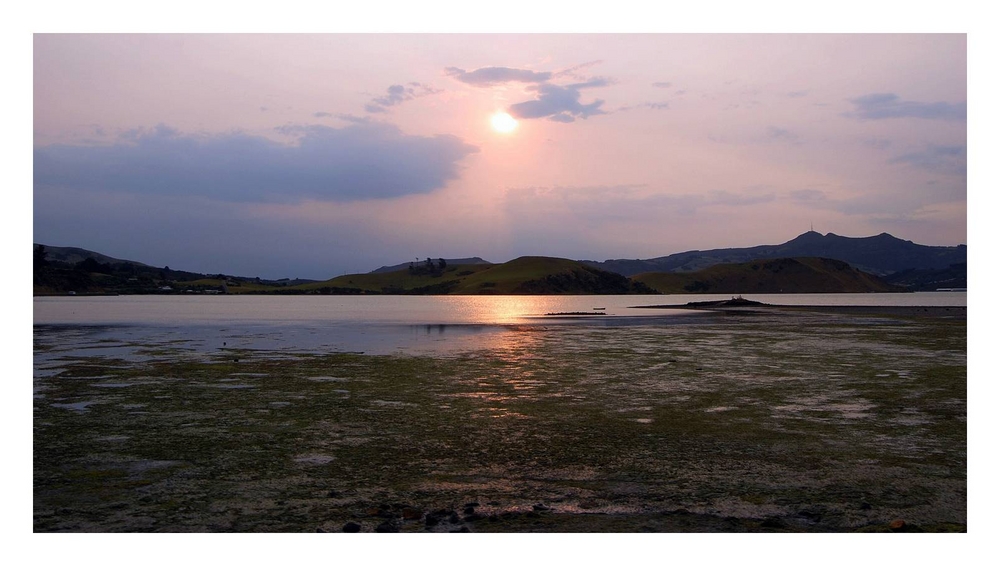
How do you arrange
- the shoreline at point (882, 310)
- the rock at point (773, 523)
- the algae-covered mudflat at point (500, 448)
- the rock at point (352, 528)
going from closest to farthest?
1. the rock at point (352, 528)
2. the rock at point (773, 523)
3. the algae-covered mudflat at point (500, 448)
4. the shoreline at point (882, 310)

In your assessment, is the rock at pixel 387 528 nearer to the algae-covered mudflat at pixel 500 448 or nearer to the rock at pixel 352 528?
the algae-covered mudflat at pixel 500 448

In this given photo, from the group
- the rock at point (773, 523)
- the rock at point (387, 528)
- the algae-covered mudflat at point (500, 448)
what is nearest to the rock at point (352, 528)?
the algae-covered mudflat at point (500, 448)

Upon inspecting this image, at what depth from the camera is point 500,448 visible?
12.8m

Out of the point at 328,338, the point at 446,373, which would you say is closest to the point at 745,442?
the point at 446,373

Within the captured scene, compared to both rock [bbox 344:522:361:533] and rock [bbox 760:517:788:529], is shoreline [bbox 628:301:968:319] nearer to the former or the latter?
rock [bbox 760:517:788:529]

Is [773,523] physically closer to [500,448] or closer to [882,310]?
[500,448]

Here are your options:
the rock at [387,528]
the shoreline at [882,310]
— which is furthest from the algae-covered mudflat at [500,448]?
the shoreline at [882,310]

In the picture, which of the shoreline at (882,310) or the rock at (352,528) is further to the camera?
the shoreline at (882,310)

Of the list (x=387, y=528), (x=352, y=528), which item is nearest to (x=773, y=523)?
(x=387, y=528)

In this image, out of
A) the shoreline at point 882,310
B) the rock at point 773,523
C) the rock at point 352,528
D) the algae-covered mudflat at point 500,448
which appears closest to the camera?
the rock at point 352,528

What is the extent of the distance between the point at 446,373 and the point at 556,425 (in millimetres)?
9939

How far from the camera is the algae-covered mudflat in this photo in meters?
9.23

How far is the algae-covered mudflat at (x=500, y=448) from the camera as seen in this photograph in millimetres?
9234

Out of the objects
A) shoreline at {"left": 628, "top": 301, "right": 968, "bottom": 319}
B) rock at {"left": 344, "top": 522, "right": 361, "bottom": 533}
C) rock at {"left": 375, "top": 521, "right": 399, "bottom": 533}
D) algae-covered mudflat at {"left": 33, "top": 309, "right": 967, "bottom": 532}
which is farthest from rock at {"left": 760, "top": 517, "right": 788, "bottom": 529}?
shoreline at {"left": 628, "top": 301, "right": 968, "bottom": 319}
